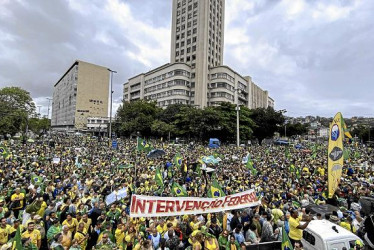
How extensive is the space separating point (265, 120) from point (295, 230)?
49.3 meters

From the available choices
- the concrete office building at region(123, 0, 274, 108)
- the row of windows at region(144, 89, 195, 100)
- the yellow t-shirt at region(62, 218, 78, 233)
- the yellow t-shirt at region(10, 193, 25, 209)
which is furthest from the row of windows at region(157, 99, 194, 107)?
the yellow t-shirt at region(62, 218, 78, 233)

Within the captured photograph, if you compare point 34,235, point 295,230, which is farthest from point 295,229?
point 34,235

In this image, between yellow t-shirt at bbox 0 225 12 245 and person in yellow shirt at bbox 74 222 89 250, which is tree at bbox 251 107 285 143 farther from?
yellow t-shirt at bbox 0 225 12 245

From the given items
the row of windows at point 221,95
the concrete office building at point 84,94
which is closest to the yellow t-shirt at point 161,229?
the row of windows at point 221,95

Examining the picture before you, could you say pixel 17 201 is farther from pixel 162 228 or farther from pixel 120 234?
pixel 162 228

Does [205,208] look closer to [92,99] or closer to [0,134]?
[0,134]

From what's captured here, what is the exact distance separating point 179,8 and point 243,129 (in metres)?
51.5

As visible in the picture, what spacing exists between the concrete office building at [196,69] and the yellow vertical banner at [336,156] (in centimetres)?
4977

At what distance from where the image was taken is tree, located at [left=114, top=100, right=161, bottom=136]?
50.7 meters

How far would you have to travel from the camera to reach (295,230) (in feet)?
21.7

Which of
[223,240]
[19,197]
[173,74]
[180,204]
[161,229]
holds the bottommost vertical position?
[223,240]

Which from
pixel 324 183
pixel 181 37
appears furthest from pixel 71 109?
pixel 324 183

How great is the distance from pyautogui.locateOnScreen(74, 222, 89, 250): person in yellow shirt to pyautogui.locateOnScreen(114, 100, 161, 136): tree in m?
44.7

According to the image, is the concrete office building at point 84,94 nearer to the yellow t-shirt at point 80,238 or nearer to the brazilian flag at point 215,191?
the brazilian flag at point 215,191
